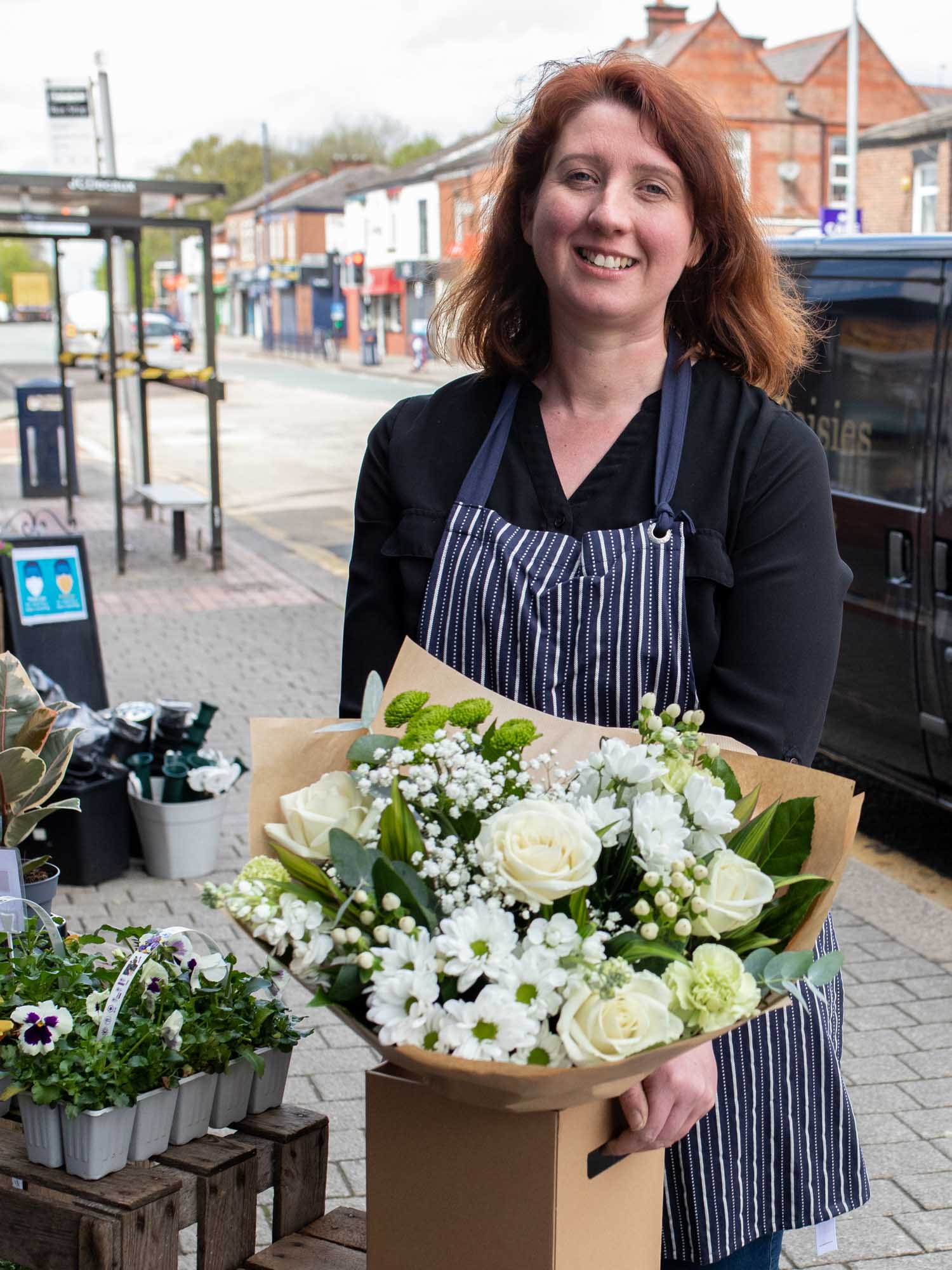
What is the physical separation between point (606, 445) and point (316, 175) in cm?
9339

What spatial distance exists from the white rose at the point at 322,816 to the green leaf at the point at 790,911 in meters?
0.42

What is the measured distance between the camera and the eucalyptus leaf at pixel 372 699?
164 cm

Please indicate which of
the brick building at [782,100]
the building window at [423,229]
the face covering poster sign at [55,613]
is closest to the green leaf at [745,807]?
the face covering poster sign at [55,613]

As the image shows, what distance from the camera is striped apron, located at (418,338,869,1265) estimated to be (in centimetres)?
192

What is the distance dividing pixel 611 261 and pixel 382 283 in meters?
60.1

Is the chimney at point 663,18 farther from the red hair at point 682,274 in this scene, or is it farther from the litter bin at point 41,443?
the red hair at point 682,274

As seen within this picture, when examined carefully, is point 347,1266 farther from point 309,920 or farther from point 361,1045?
point 361,1045

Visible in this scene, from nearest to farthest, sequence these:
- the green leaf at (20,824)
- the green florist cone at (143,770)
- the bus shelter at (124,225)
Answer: the green leaf at (20,824), the green florist cone at (143,770), the bus shelter at (124,225)

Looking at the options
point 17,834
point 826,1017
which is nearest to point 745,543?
point 826,1017

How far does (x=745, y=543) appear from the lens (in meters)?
1.96

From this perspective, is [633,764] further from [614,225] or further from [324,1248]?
[324,1248]

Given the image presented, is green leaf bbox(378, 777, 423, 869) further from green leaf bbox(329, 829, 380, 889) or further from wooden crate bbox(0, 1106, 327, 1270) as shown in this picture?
wooden crate bbox(0, 1106, 327, 1270)

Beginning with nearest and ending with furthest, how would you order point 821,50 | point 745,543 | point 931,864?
point 745,543 → point 931,864 → point 821,50

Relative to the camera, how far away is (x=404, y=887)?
1420 millimetres
